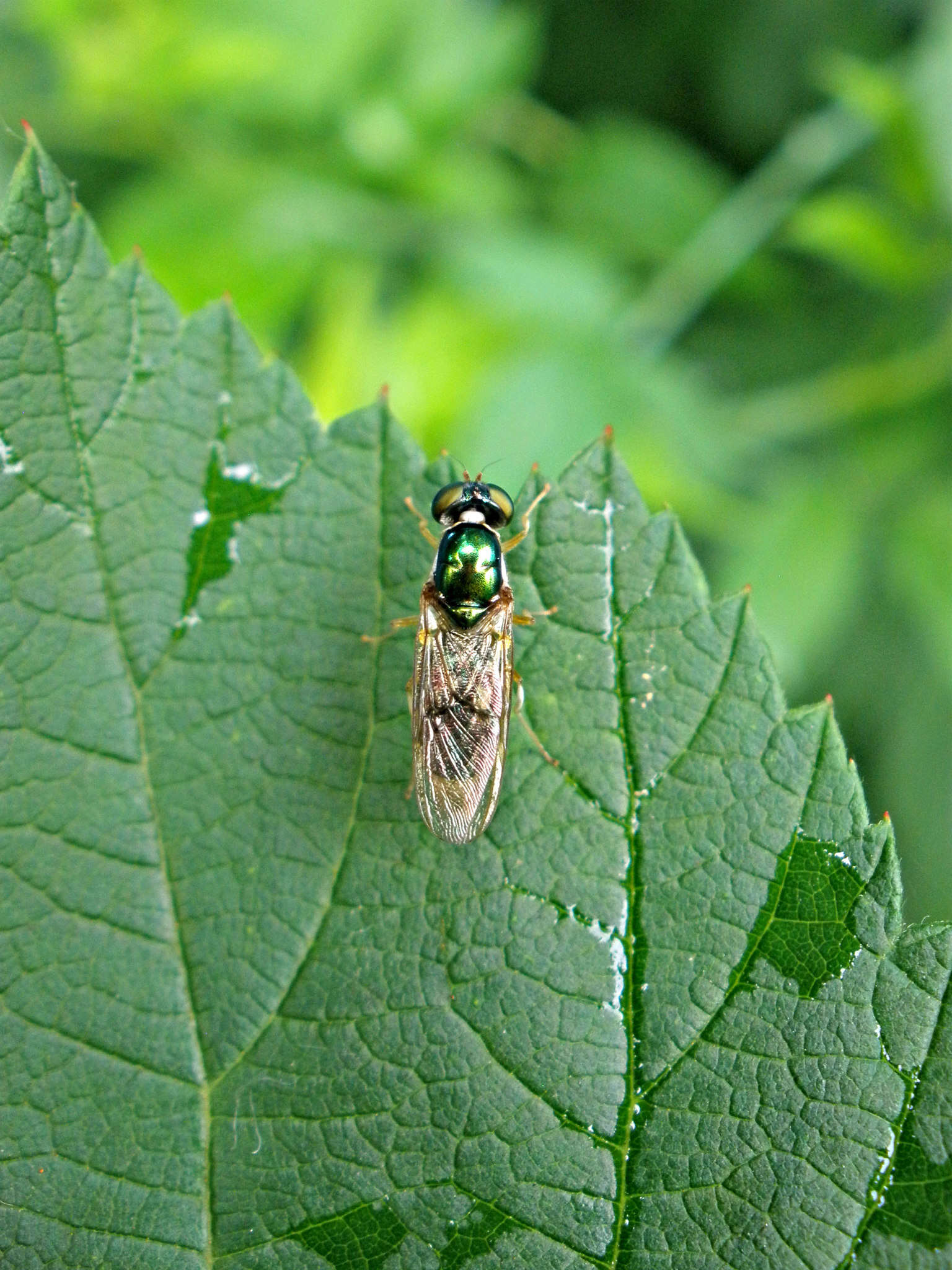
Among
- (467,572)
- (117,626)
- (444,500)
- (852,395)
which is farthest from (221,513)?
(852,395)

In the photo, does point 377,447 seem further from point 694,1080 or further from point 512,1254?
point 512,1254

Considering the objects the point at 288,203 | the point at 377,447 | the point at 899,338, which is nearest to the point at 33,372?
the point at 377,447

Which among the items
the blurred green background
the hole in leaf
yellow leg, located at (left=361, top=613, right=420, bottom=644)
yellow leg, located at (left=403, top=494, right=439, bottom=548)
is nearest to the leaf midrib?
the hole in leaf

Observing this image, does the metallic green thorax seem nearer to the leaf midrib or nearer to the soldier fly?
the soldier fly

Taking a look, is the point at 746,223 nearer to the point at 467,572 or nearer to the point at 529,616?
the point at 467,572

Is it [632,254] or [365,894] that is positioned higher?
[632,254]

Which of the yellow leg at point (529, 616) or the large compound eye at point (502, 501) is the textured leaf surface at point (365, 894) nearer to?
the yellow leg at point (529, 616)

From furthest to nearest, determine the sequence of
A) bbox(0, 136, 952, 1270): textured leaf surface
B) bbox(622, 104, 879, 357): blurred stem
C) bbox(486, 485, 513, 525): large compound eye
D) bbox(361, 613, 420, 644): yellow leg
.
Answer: bbox(622, 104, 879, 357): blurred stem
bbox(486, 485, 513, 525): large compound eye
bbox(361, 613, 420, 644): yellow leg
bbox(0, 136, 952, 1270): textured leaf surface
